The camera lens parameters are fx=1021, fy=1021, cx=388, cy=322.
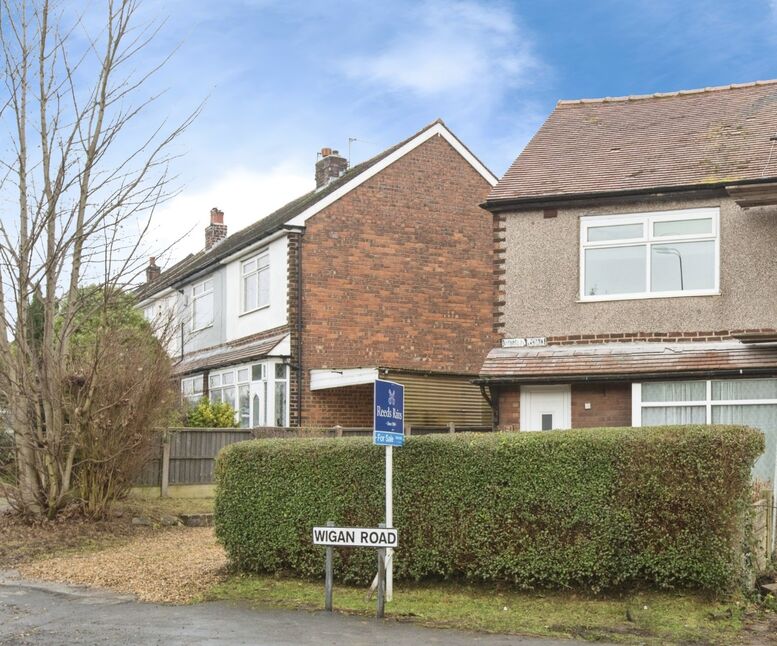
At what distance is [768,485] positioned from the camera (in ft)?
40.7

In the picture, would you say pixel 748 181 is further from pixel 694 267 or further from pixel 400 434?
pixel 400 434

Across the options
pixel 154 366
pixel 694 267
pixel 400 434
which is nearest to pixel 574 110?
pixel 694 267

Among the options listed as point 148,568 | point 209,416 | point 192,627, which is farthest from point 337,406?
point 192,627

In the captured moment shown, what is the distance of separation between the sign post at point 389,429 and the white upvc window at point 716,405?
7.07m

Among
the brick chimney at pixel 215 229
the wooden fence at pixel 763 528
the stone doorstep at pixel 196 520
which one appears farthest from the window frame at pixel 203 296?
the wooden fence at pixel 763 528

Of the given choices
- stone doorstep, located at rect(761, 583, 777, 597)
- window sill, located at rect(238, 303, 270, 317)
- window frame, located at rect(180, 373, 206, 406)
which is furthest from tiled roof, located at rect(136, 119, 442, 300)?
stone doorstep, located at rect(761, 583, 777, 597)

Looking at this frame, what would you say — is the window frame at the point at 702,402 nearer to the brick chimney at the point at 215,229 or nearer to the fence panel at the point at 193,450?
the fence panel at the point at 193,450

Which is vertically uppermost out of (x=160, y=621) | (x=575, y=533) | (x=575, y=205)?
(x=575, y=205)

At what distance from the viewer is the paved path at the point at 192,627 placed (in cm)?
867

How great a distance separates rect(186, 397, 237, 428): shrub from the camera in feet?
77.9

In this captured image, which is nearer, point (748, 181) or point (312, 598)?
point (312, 598)

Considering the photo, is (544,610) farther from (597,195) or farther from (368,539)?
(597,195)

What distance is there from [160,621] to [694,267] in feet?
38.1

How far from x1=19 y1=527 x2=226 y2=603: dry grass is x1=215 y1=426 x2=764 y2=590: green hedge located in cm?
70
